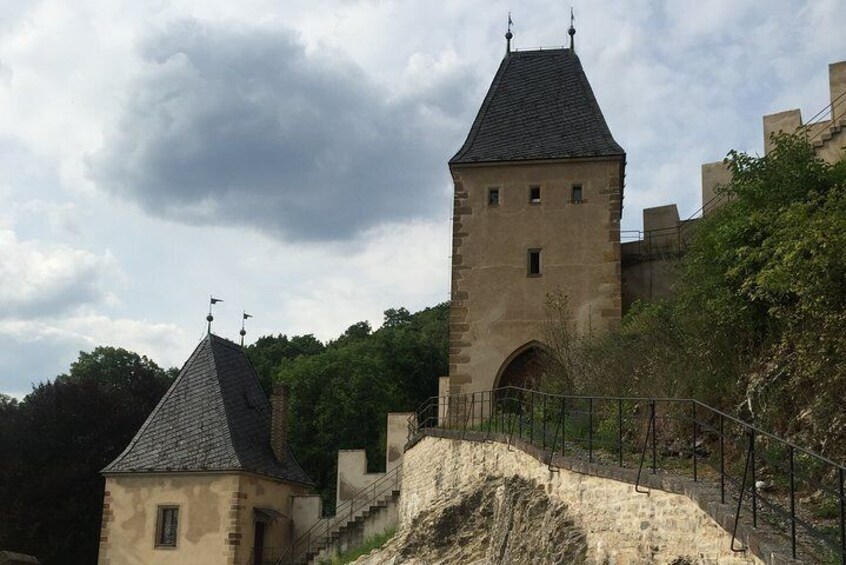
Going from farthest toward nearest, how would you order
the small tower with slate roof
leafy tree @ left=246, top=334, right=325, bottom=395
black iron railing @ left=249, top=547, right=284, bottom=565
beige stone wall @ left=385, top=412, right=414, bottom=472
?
leafy tree @ left=246, top=334, right=325, bottom=395 → beige stone wall @ left=385, top=412, right=414, bottom=472 → black iron railing @ left=249, top=547, right=284, bottom=565 → the small tower with slate roof

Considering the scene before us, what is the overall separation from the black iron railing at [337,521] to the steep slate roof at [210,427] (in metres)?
1.90

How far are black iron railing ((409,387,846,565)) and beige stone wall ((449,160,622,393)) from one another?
15.5 feet

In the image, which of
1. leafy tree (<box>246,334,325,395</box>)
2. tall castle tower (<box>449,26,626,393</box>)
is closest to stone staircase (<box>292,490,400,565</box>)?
tall castle tower (<box>449,26,626,393</box>)

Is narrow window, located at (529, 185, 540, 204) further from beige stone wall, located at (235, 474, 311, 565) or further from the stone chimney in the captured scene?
beige stone wall, located at (235, 474, 311, 565)

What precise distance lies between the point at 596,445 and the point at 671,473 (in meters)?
3.37

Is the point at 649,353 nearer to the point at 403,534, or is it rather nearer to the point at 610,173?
the point at 403,534

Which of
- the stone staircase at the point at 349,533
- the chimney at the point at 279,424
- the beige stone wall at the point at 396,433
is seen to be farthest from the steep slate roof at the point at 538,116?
the chimney at the point at 279,424

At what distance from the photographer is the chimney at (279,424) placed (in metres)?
29.6

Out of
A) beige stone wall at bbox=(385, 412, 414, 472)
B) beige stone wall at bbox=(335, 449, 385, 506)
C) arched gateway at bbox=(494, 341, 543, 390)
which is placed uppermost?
arched gateway at bbox=(494, 341, 543, 390)

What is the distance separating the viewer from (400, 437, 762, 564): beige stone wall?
365 inches

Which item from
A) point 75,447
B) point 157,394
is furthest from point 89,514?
point 157,394

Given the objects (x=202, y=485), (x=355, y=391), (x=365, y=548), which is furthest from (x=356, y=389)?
(x=365, y=548)

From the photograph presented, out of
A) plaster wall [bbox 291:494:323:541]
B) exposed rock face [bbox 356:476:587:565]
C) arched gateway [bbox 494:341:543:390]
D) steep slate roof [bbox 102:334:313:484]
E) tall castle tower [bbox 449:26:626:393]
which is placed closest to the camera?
exposed rock face [bbox 356:476:587:565]

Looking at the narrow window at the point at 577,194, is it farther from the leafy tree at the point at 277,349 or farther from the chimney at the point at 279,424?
the leafy tree at the point at 277,349
